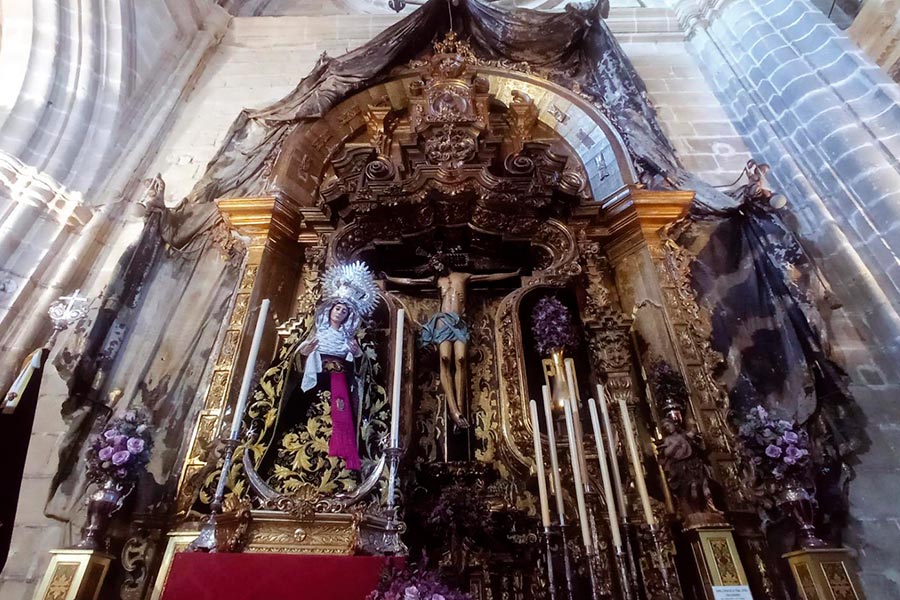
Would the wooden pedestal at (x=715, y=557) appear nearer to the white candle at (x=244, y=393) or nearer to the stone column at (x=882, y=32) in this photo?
the white candle at (x=244, y=393)

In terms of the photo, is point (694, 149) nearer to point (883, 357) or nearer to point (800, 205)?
point (800, 205)

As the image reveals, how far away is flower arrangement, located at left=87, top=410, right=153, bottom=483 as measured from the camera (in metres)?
2.71

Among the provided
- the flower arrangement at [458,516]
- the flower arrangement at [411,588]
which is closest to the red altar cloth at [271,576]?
the flower arrangement at [411,588]

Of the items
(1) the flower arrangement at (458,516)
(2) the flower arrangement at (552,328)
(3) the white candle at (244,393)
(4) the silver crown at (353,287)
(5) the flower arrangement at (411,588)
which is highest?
(4) the silver crown at (353,287)

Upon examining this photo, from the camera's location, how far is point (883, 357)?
11.8 ft

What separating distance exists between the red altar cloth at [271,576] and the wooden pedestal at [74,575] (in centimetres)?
72

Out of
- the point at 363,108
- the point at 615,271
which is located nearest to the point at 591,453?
the point at 615,271

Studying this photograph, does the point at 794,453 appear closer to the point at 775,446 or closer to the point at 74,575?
the point at 775,446

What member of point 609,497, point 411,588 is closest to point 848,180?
point 609,497

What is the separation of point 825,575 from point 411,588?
2.15 metres

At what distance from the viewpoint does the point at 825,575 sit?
99.0 inches

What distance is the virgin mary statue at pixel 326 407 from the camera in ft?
8.99

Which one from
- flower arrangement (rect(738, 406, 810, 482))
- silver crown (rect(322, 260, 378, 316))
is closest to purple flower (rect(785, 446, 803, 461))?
flower arrangement (rect(738, 406, 810, 482))

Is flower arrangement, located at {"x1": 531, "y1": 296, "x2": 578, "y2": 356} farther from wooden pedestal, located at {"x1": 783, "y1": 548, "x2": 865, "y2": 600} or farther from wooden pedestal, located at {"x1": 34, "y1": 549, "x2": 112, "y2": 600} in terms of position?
wooden pedestal, located at {"x1": 34, "y1": 549, "x2": 112, "y2": 600}
